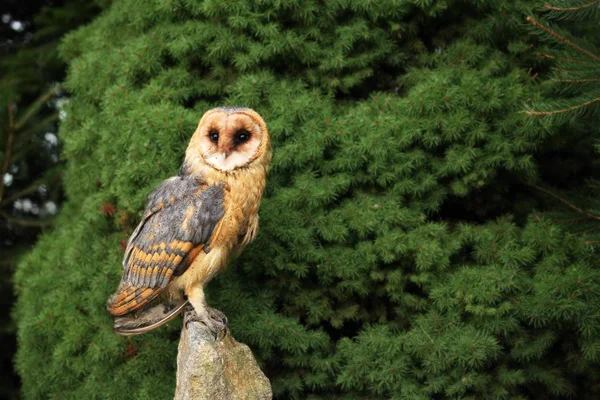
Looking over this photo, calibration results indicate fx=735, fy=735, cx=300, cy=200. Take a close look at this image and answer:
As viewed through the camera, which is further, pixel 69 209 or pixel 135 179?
pixel 69 209

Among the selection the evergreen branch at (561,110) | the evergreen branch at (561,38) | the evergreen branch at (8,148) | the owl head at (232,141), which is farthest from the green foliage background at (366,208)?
the evergreen branch at (8,148)

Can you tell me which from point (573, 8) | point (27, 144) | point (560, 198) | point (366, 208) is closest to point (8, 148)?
point (27, 144)

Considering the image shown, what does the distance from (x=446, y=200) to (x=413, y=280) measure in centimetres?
46

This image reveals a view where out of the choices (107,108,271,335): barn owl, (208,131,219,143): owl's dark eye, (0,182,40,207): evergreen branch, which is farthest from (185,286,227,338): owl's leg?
(0,182,40,207): evergreen branch

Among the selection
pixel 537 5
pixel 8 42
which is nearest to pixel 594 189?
pixel 537 5

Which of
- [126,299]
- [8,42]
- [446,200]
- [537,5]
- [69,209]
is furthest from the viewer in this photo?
[8,42]

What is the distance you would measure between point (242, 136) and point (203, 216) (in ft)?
1.04

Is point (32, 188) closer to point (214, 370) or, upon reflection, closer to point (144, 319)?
point (144, 319)

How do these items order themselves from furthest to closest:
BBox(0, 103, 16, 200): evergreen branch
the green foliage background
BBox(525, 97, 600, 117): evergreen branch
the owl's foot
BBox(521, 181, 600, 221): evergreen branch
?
BBox(0, 103, 16, 200): evergreen branch, BBox(521, 181, 600, 221): evergreen branch, the green foliage background, BBox(525, 97, 600, 117): evergreen branch, the owl's foot

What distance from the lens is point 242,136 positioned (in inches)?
103

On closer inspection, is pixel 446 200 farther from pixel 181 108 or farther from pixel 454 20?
pixel 181 108

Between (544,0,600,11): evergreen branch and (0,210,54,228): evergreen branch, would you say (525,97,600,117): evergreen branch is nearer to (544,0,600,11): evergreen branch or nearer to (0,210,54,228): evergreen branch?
(544,0,600,11): evergreen branch

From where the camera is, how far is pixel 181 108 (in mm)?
3240

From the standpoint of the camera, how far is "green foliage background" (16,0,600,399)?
302 cm
